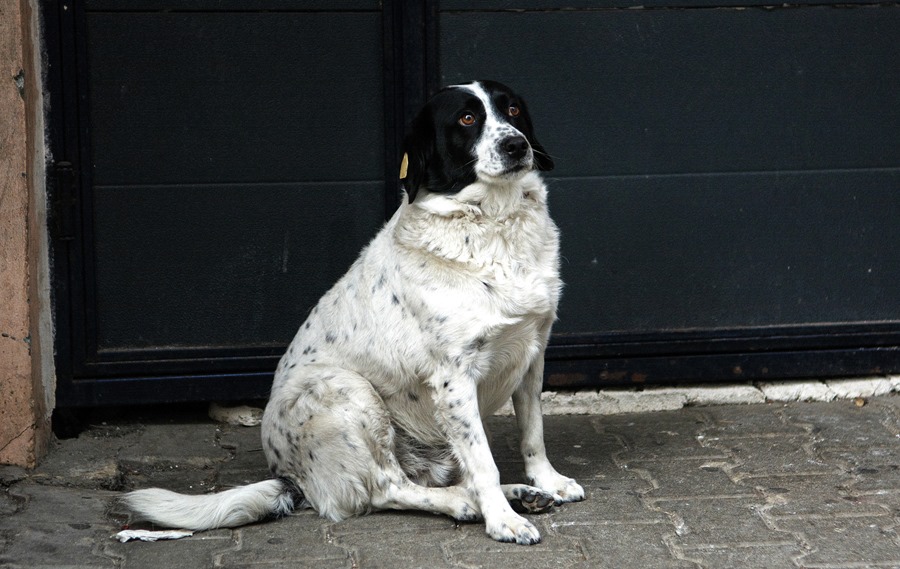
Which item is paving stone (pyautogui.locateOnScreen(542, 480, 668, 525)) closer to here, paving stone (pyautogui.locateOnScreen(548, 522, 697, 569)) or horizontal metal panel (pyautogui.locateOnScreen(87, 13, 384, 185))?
paving stone (pyautogui.locateOnScreen(548, 522, 697, 569))

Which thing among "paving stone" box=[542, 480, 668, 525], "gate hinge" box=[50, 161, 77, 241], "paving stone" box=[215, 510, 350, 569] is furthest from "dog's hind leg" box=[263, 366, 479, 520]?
"gate hinge" box=[50, 161, 77, 241]

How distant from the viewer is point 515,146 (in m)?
3.63

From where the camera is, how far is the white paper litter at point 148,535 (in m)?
3.73

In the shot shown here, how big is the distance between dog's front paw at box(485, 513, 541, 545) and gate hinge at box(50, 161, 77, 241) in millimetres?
2161

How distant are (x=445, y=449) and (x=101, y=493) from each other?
4.50ft

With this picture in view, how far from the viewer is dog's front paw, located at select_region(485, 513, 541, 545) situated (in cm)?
354

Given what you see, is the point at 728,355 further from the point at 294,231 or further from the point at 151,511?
the point at 151,511

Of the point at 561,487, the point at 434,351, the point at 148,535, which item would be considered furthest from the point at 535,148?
the point at 148,535

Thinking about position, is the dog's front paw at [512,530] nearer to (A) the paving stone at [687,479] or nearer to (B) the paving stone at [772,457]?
(A) the paving stone at [687,479]

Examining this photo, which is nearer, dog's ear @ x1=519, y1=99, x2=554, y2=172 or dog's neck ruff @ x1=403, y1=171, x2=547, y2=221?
dog's neck ruff @ x1=403, y1=171, x2=547, y2=221

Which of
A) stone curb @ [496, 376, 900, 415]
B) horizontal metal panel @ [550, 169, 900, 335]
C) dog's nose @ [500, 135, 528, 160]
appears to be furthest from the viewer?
stone curb @ [496, 376, 900, 415]

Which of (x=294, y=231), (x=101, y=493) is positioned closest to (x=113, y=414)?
(x=101, y=493)

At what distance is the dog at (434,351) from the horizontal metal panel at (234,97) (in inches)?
34.3

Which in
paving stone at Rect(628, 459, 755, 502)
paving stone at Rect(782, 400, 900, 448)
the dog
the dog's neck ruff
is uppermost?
the dog's neck ruff
